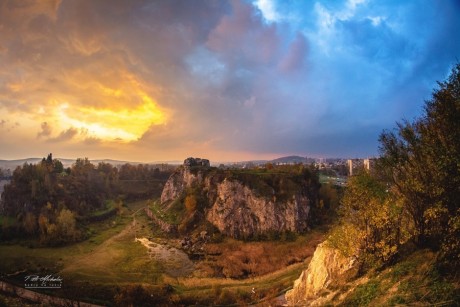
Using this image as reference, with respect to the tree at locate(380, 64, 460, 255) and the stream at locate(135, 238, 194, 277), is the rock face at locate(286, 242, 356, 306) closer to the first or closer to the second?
the tree at locate(380, 64, 460, 255)

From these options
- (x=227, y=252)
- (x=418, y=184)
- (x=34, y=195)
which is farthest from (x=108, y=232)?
(x=418, y=184)

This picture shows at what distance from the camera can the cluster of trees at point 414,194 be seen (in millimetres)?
19328

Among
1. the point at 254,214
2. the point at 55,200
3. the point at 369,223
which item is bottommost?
the point at 254,214

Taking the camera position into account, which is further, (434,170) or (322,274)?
(322,274)

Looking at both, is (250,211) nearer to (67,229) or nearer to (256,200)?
(256,200)

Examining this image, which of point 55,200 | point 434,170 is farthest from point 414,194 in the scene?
point 55,200

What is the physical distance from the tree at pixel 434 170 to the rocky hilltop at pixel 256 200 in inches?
2022

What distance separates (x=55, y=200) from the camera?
97938 mm

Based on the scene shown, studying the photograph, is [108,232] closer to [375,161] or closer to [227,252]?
[227,252]

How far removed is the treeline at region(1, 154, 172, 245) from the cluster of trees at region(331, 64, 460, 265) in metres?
71.1

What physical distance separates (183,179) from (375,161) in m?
89.6

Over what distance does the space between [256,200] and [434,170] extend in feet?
192

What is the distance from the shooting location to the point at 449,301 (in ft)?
52.8

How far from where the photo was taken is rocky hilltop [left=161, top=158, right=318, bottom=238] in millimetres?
73812
